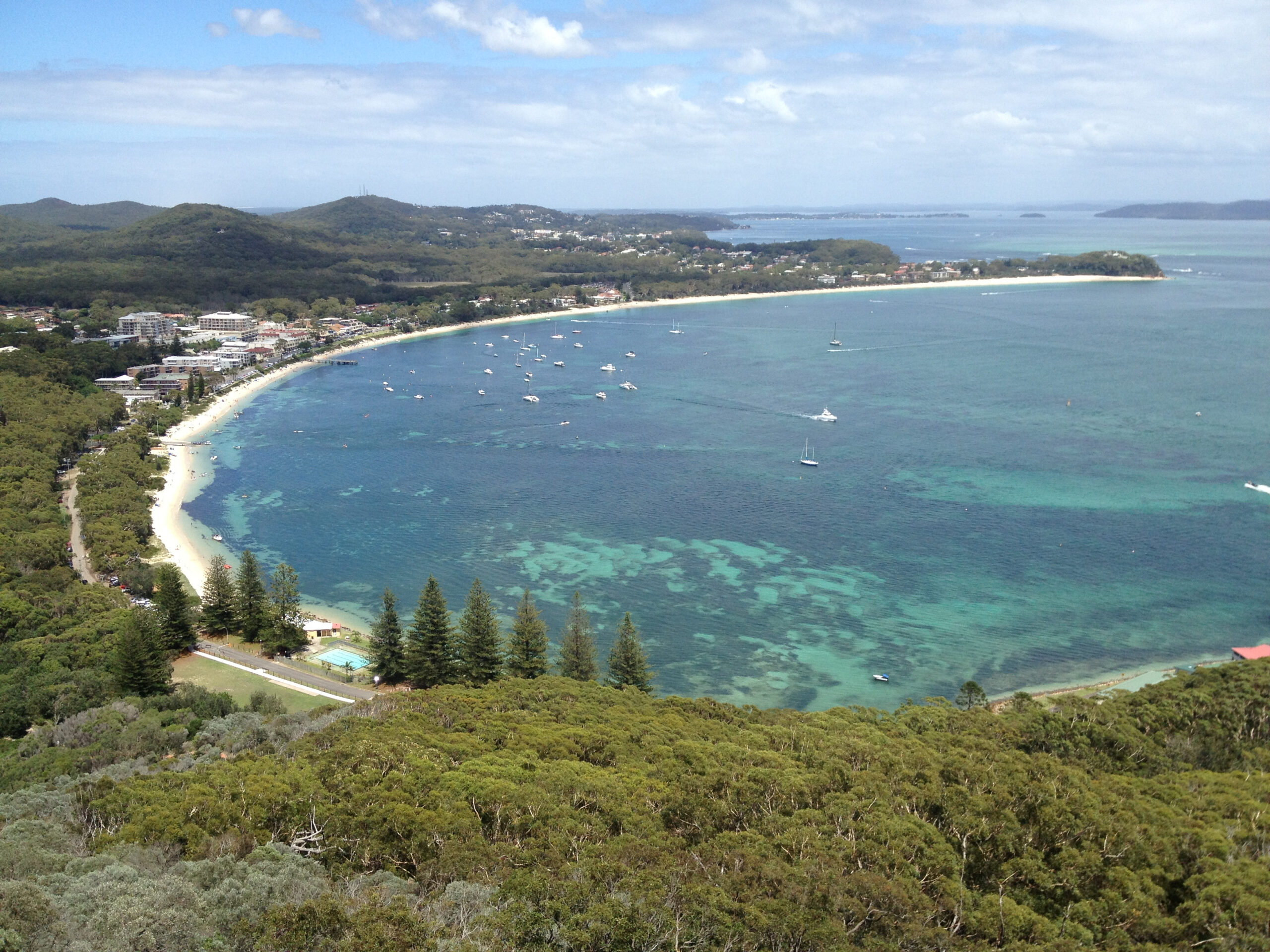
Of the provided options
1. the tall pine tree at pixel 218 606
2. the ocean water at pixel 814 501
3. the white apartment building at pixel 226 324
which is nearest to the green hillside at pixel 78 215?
the white apartment building at pixel 226 324

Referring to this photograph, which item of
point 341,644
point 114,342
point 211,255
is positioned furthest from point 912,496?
point 211,255

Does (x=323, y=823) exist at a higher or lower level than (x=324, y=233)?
lower

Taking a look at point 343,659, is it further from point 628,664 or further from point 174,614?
point 628,664

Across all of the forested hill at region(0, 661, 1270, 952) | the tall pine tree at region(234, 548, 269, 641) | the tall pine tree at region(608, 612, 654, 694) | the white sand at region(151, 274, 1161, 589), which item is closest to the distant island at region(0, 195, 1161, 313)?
the white sand at region(151, 274, 1161, 589)

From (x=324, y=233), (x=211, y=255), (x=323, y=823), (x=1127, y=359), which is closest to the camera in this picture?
(x=323, y=823)

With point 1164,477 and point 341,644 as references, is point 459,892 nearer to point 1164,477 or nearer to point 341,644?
point 341,644

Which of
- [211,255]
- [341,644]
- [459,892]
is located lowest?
[341,644]

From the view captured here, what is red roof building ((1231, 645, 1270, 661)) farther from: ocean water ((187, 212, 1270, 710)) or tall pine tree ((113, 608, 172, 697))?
tall pine tree ((113, 608, 172, 697))
